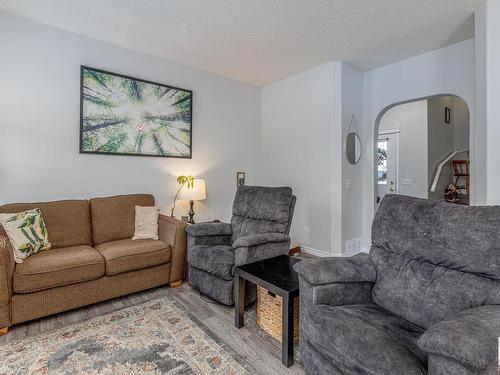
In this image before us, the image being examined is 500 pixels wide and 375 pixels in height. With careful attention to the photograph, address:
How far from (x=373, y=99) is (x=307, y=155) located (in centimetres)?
121

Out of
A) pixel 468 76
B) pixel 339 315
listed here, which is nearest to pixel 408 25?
pixel 468 76

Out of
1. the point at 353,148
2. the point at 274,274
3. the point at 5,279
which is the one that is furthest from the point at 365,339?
the point at 353,148

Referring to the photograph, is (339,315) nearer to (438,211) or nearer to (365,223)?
(438,211)

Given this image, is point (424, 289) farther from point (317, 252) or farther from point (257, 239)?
point (317, 252)

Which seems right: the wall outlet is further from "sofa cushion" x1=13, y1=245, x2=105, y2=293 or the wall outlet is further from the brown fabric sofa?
"sofa cushion" x1=13, y1=245, x2=105, y2=293

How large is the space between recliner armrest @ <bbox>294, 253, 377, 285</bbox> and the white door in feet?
13.3

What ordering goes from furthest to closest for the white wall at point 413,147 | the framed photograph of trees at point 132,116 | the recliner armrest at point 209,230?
1. the white wall at point 413,147
2. the framed photograph of trees at point 132,116
3. the recliner armrest at point 209,230

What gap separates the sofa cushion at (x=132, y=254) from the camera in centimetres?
241

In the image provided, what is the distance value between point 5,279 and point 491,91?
3980mm

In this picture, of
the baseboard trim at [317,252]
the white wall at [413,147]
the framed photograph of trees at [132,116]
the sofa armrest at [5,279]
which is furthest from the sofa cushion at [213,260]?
the white wall at [413,147]

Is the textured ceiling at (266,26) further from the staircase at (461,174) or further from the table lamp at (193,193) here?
the staircase at (461,174)

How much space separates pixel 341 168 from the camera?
3.64 meters

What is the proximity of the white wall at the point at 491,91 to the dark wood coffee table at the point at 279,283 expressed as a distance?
1.78m

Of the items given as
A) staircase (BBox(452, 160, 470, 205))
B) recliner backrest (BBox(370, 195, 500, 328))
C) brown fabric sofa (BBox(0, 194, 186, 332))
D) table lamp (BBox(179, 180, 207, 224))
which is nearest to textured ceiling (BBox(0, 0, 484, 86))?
table lamp (BBox(179, 180, 207, 224))
